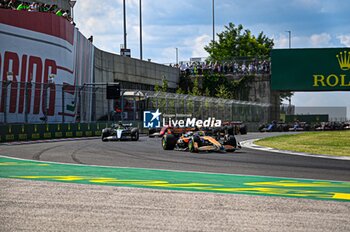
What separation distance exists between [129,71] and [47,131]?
19566 mm

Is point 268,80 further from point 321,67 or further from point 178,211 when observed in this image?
point 178,211

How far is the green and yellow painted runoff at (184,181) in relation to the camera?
8.31 meters

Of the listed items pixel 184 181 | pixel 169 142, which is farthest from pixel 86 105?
pixel 184 181

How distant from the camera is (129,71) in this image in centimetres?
4481

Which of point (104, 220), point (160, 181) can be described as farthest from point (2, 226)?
point (160, 181)

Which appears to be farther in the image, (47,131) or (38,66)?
(38,66)

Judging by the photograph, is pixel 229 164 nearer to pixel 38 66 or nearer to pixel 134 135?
pixel 134 135

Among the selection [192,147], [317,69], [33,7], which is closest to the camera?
[192,147]

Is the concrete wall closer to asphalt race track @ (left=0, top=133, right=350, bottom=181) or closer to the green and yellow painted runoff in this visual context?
asphalt race track @ (left=0, top=133, right=350, bottom=181)

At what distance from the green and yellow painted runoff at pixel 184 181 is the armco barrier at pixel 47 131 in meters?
11.0

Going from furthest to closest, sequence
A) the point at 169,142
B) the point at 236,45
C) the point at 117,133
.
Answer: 1. the point at 236,45
2. the point at 117,133
3. the point at 169,142

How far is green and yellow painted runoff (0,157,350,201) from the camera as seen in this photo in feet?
27.3

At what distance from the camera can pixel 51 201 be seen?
23.6ft

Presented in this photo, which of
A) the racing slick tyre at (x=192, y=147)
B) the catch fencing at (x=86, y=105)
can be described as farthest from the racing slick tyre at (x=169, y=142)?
the catch fencing at (x=86, y=105)
